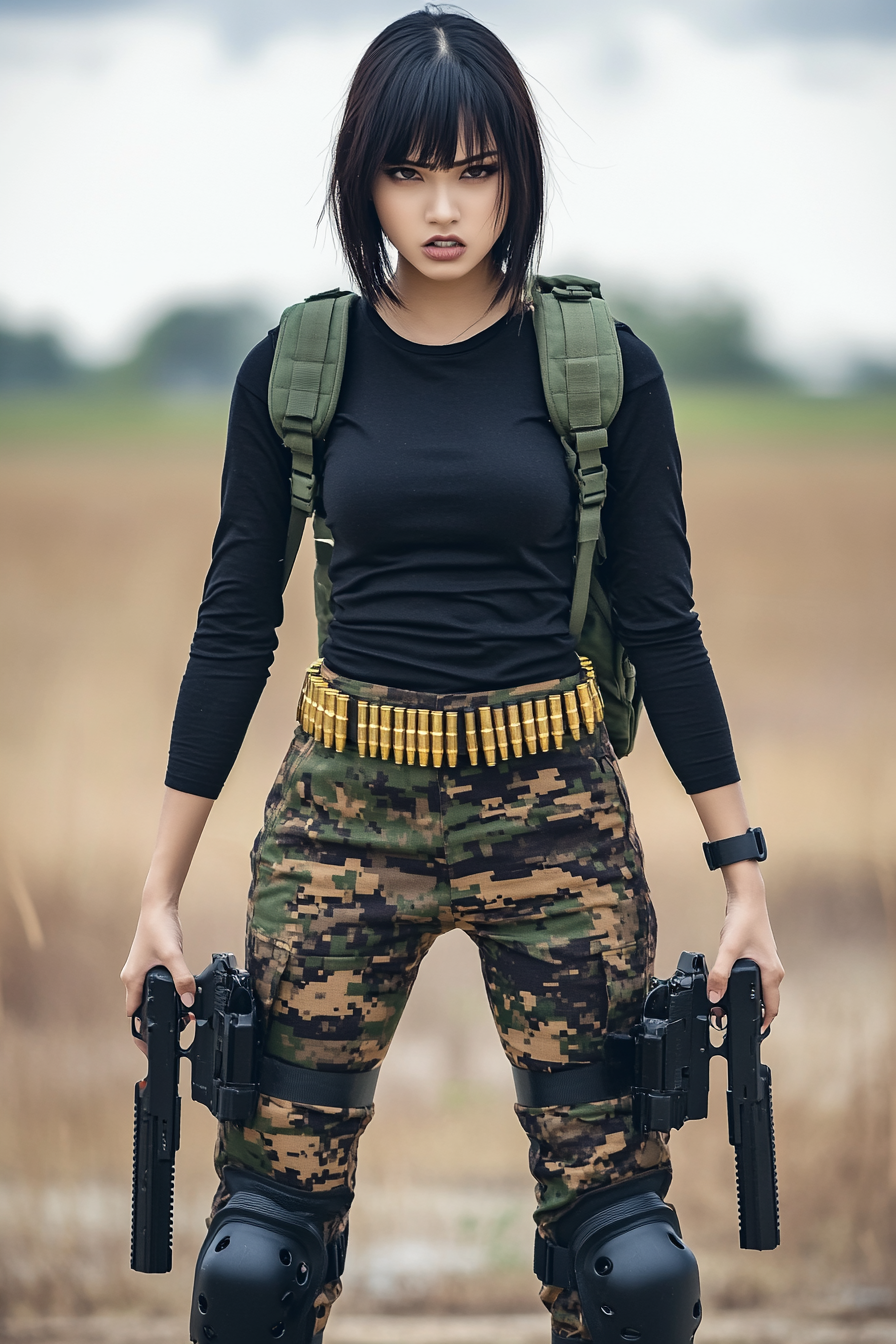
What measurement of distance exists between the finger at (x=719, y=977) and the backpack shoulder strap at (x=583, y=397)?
0.34 meters

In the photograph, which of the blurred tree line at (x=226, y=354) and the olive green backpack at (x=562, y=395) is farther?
the blurred tree line at (x=226, y=354)

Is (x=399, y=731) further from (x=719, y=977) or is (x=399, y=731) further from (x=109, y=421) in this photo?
(x=109, y=421)

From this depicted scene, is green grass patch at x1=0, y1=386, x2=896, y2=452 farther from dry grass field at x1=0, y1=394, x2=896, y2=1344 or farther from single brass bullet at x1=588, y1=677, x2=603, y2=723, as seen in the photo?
single brass bullet at x1=588, y1=677, x2=603, y2=723

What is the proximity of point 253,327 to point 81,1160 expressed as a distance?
1.53 m

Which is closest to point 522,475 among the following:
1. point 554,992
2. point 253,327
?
point 554,992

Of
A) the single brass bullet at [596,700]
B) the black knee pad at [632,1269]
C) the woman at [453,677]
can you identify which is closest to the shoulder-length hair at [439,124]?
the woman at [453,677]

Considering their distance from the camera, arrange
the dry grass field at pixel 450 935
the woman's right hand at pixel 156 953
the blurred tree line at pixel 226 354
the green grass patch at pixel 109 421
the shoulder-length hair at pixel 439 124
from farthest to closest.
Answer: the green grass patch at pixel 109 421 → the blurred tree line at pixel 226 354 → the dry grass field at pixel 450 935 → the woman's right hand at pixel 156 953 → the shoulder-length hair at pixel 439 124

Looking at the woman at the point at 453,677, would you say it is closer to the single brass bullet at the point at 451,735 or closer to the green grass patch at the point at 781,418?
the single brass bullet at the point at 451,735

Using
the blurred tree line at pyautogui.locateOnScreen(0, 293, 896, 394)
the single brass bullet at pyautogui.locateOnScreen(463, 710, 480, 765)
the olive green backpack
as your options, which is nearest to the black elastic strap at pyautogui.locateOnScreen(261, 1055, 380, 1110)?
the single brass bullet at pyautogui.locateOnScreen(463, 710, 480, 765)

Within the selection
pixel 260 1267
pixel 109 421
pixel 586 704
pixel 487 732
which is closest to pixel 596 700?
pixel 586 704

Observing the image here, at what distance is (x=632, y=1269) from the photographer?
123cm

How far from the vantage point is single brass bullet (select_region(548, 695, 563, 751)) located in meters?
1.27

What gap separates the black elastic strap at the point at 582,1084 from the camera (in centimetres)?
127

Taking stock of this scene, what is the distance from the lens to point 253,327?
2.62m
